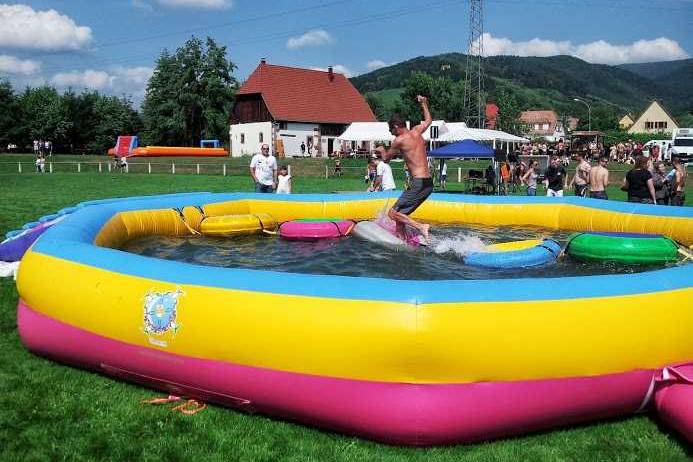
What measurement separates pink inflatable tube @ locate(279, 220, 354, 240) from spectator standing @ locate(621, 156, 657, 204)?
15.6 feet

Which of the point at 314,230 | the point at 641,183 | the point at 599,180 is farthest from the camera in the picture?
the point at 599,180

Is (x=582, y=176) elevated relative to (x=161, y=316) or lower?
elevated

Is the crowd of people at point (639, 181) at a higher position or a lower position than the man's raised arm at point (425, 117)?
lower

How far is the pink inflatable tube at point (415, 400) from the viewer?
11.0 ft

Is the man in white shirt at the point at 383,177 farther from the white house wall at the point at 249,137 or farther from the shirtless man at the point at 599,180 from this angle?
the white house wall at the point at 249,137

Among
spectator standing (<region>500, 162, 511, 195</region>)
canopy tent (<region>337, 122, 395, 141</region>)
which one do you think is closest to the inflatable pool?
spectator standing (<region>500, 162, 511, 195</region>)

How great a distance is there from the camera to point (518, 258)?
6.38 meters

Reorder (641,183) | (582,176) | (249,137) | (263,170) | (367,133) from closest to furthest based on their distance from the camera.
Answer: (641,183), (263,170), (582,176), (367,133), (249,137)

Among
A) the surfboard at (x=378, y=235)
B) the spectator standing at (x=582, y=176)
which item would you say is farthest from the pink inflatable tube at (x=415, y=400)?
the spectator standing at (x=582, y=176)

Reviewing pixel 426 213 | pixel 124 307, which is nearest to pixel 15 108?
pixel 426 213

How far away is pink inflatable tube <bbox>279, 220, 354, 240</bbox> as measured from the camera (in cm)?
823

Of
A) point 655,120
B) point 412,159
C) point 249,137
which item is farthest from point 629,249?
point 655,120

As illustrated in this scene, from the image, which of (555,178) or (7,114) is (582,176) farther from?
(7,114)

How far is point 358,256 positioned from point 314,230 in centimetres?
125
